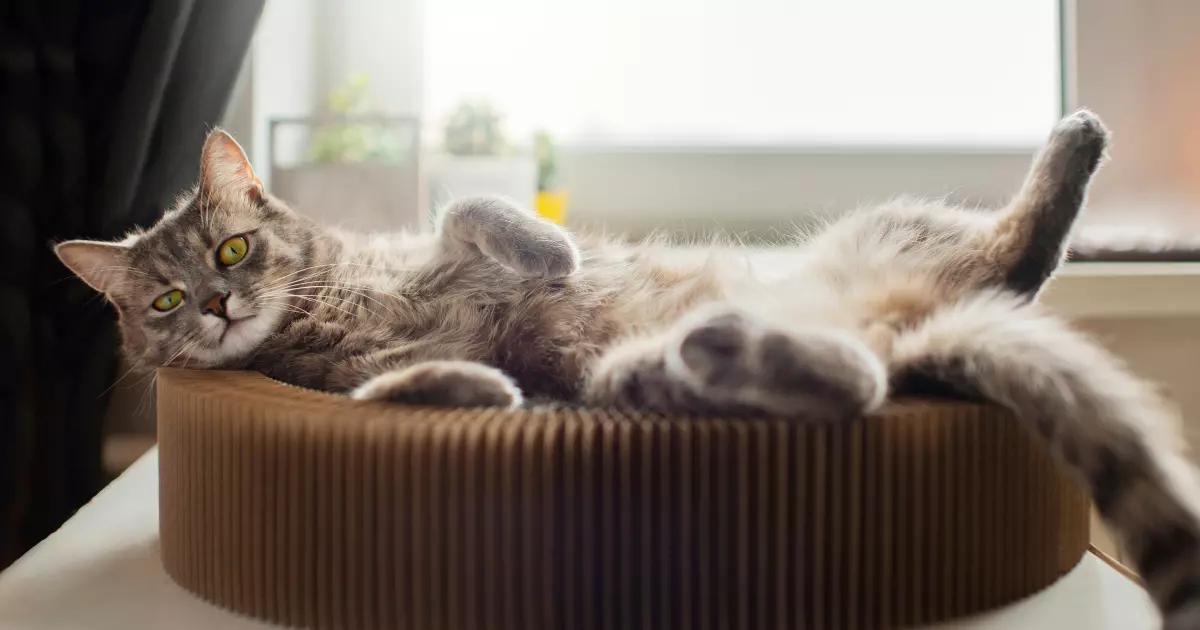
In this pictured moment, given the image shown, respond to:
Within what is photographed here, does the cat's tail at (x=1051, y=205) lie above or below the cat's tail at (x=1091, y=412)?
above

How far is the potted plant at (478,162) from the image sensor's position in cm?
167

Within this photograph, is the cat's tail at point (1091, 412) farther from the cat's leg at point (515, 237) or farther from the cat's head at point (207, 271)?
the cat's head at point (207, 271)

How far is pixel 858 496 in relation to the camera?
2.15 feet

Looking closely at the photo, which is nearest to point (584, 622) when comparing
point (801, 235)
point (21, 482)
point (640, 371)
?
point (640, 371)

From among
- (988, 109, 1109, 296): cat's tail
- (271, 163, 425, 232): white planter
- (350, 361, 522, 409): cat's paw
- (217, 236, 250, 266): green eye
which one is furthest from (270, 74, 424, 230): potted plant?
(988, 109, 1109, 296): cat's tail

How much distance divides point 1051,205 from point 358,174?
45.3 inches

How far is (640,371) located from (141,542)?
0.59 metres

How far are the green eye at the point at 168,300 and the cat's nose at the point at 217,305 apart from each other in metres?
0.04

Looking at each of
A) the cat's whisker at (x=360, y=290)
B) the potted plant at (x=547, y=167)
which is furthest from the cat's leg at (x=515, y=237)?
the potted plant at (x=547, y=167)

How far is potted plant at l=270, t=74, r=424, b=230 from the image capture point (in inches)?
63.7

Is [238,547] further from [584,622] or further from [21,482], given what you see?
[21,482]

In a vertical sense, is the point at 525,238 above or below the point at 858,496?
above

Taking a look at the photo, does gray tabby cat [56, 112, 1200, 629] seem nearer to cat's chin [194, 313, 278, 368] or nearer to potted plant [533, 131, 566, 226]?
cat's chin [194, 313, 278, 368]

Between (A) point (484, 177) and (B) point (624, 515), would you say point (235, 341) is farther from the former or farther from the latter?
(A) point (484, 177)
